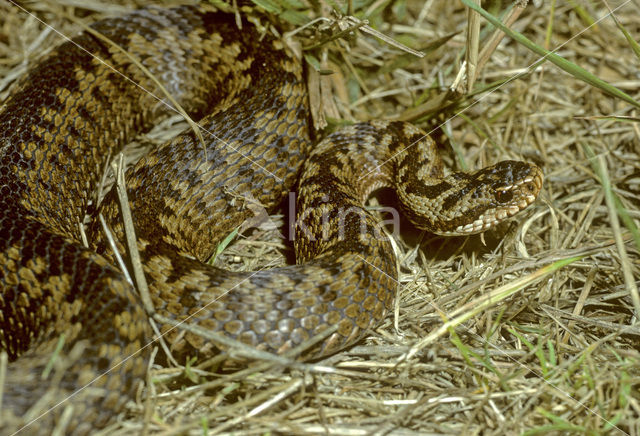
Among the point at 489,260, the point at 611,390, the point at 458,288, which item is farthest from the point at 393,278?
the point at 611,390

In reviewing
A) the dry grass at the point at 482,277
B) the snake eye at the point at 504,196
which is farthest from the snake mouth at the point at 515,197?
the dry grass at the point at 482,277

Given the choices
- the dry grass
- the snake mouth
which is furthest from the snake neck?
the dry grass

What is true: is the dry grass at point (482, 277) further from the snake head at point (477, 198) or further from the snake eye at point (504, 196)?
the snake eye at point (504, 196)

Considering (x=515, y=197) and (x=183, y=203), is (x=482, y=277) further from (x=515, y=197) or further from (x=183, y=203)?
(x=183, y=203)

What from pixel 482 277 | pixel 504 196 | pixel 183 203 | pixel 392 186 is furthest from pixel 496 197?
pixel 183 203

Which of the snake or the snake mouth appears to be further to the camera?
the snake mouth

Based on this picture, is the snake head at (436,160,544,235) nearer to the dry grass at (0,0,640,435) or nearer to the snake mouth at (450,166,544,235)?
the snake mouth at (450,166,544,235)
